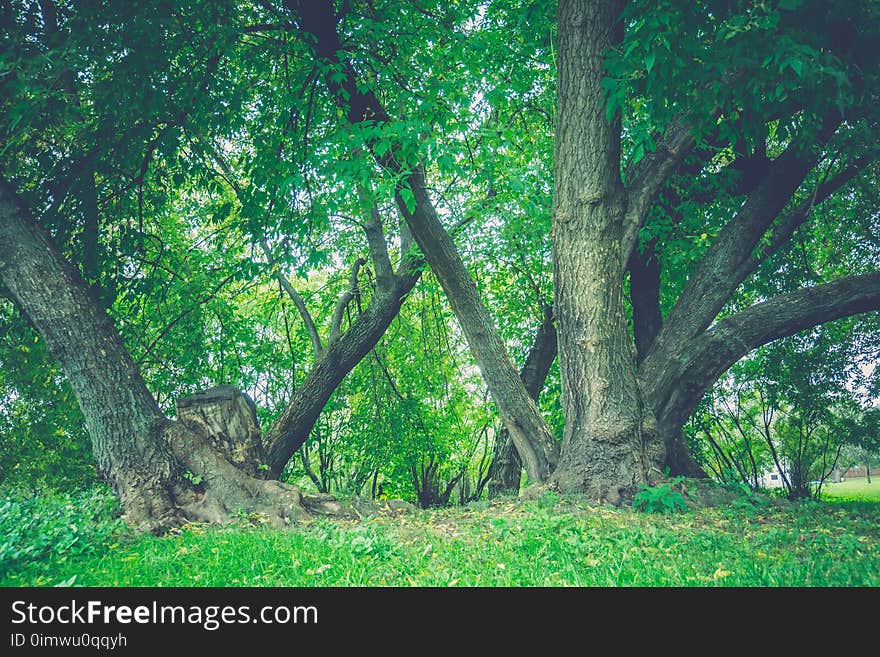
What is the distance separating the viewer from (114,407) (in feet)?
19.4

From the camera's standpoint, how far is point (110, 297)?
7656mm

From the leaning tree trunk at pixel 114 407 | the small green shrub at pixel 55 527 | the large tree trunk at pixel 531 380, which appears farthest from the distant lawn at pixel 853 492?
the small green shrub at pixel 55 527

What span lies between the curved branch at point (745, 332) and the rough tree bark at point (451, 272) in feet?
4.94

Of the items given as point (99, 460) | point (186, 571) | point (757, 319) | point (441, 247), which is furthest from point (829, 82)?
point (99, 460)

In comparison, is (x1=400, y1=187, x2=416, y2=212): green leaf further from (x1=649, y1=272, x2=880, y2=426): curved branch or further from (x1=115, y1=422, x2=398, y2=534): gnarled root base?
(x1=649, y1=272, x2=880, y2=426): curved branch

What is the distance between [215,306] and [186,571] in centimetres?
668

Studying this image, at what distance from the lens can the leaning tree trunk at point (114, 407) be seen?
586 cm

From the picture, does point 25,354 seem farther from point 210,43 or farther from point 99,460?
point 210,43

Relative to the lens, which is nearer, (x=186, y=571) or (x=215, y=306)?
(x=186, y=571)

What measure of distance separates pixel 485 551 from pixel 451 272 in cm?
384

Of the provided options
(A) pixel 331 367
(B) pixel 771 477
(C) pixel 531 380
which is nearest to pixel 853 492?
(B) pixel 771 477

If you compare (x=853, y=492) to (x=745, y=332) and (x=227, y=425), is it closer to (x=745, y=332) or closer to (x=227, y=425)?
(x=745, y=332)

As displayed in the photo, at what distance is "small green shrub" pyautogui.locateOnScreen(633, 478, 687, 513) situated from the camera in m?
5.70
